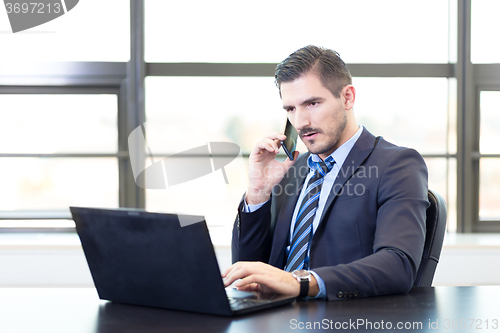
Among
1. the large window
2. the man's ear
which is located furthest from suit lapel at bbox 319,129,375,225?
the large window

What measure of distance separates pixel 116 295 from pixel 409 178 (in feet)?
2.90

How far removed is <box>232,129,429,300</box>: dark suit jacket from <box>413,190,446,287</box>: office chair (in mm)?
57

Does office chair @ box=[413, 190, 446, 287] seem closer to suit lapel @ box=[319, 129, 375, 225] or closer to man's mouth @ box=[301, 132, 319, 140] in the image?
suit lapel @ box=[319, 129, 375, 225]

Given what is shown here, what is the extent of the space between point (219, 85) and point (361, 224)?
187cm

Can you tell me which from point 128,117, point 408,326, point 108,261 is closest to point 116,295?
point 108,261

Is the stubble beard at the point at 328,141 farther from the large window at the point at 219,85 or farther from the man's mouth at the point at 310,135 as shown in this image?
the large window at the point at 219,85

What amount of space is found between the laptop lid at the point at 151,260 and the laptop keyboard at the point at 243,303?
3 centimetres

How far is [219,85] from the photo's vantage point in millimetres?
3135

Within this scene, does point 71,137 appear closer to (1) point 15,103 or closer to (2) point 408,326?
(1) point 15,103

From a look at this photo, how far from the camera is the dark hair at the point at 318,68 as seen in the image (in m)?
1.60

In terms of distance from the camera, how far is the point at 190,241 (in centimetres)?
93

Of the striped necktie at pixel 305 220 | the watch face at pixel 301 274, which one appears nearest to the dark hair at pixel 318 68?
the striped necktie at pixel 305 220

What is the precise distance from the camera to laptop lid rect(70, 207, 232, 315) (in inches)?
36.7

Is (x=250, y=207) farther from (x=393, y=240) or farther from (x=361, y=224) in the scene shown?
(x=393, y=240)
